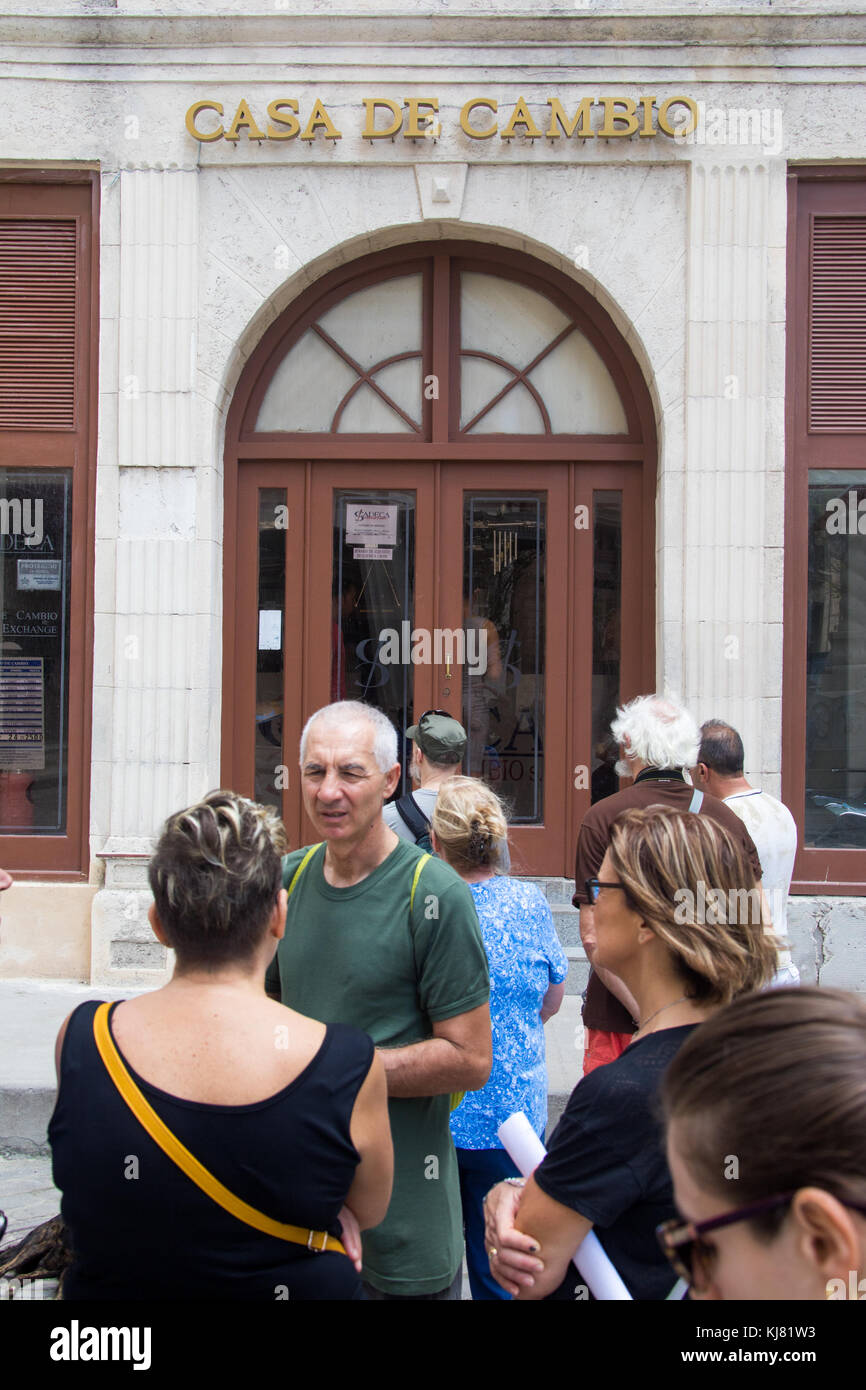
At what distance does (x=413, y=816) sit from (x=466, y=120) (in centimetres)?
513

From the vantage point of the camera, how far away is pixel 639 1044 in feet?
6.36

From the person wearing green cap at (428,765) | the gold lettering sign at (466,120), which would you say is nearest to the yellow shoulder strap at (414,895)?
the person wearing green cap at (428,765)

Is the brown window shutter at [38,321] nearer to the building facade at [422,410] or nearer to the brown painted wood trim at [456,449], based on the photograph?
the building facade at [422,410]

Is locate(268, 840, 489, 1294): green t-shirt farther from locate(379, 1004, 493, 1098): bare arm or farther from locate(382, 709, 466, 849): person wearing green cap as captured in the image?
locate(382, 709, 466, 849): person wearing green cap

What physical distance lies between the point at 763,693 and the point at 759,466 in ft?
4.72

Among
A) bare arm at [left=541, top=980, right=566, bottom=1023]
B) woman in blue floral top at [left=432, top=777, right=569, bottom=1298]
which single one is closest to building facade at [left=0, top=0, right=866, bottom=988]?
bare arm at [left=541, top=980, right=566, bottom=1023]

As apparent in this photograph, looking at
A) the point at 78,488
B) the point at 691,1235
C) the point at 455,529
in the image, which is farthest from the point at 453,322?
the point at 691,1235

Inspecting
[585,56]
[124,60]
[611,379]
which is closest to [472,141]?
[585,56]

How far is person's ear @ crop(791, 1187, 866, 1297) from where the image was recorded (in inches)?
43.1

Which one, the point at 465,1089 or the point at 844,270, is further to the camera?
the point at 844,270

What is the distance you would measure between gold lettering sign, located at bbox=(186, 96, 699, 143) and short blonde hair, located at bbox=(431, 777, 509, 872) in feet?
18.5

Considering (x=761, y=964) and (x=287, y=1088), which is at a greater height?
(x=761, y=964)

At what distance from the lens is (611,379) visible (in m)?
7.89
